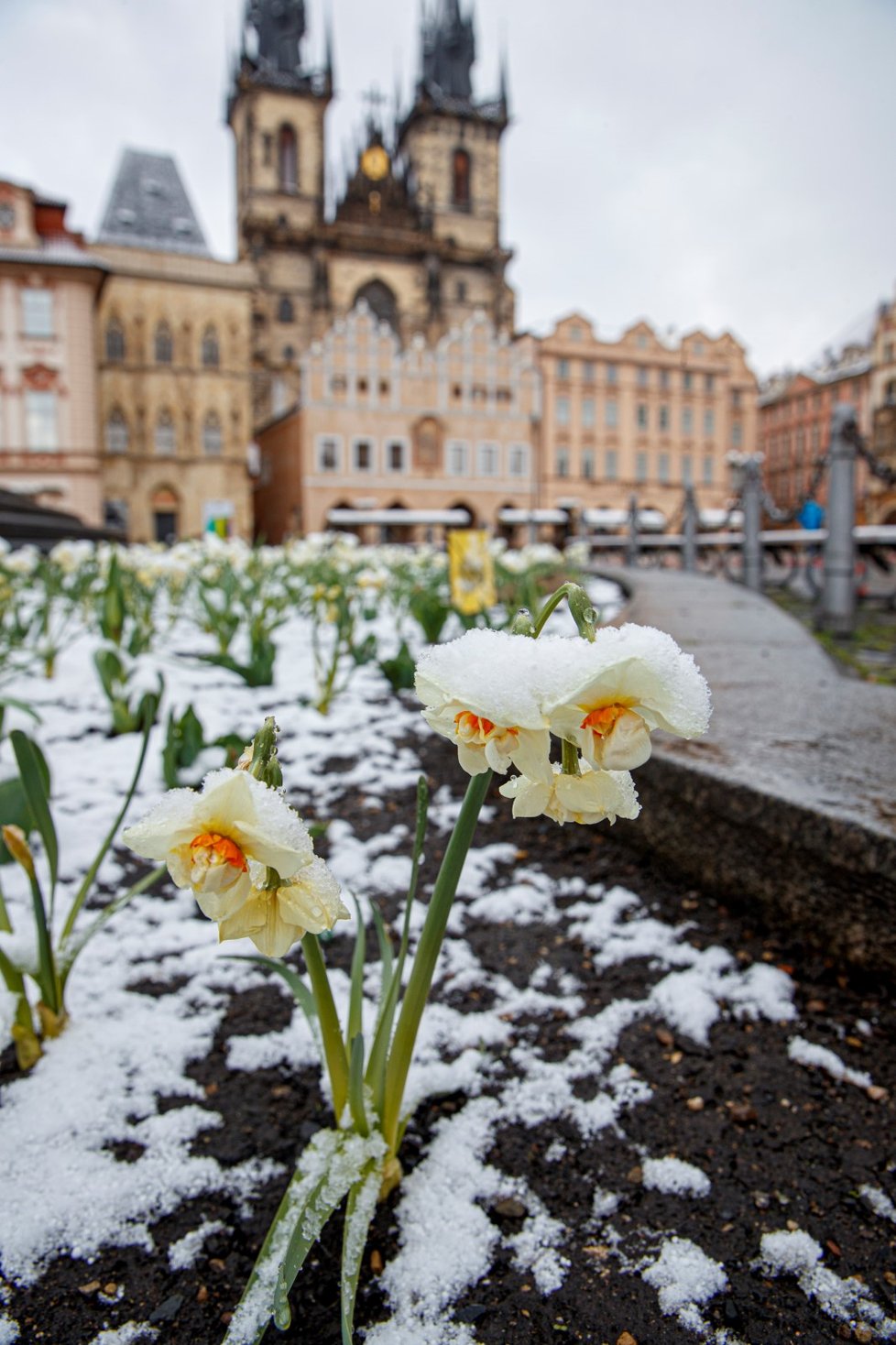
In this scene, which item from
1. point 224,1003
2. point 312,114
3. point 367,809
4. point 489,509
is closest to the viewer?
point 224,1003

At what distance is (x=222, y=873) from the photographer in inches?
24.3

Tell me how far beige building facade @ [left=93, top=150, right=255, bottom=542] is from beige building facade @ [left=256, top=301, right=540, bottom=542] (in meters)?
3.02

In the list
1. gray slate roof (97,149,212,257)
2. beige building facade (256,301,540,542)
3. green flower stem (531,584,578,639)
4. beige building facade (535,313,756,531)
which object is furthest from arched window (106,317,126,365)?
green flower stem (531,584,578,639)

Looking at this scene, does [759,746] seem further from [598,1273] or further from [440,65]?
[440,65]

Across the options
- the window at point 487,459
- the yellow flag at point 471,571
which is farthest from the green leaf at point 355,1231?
the window at point 487,459

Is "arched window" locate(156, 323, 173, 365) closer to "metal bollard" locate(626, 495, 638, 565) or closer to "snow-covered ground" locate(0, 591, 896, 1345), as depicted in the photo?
"metal bollard" locate(626, 495, 638, 565)

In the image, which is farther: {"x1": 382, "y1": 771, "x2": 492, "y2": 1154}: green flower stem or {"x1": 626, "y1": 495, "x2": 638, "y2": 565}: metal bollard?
{"x1": 626, "y1": 495, "x2": 638, "y2": 565}: metal bollard

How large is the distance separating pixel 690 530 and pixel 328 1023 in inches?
399

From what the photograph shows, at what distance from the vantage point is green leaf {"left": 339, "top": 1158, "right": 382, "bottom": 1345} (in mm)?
805

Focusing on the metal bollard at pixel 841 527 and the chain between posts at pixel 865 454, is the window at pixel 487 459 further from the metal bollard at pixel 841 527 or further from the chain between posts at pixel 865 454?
the metal bollard at pixel 841 527

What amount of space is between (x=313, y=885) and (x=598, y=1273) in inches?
24.9

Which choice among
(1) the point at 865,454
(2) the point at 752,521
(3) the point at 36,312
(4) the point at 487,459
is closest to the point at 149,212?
(3) the point at 36,312

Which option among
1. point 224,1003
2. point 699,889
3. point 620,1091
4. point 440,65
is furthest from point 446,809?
point 440,65

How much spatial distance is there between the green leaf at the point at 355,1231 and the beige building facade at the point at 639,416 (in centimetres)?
3763
